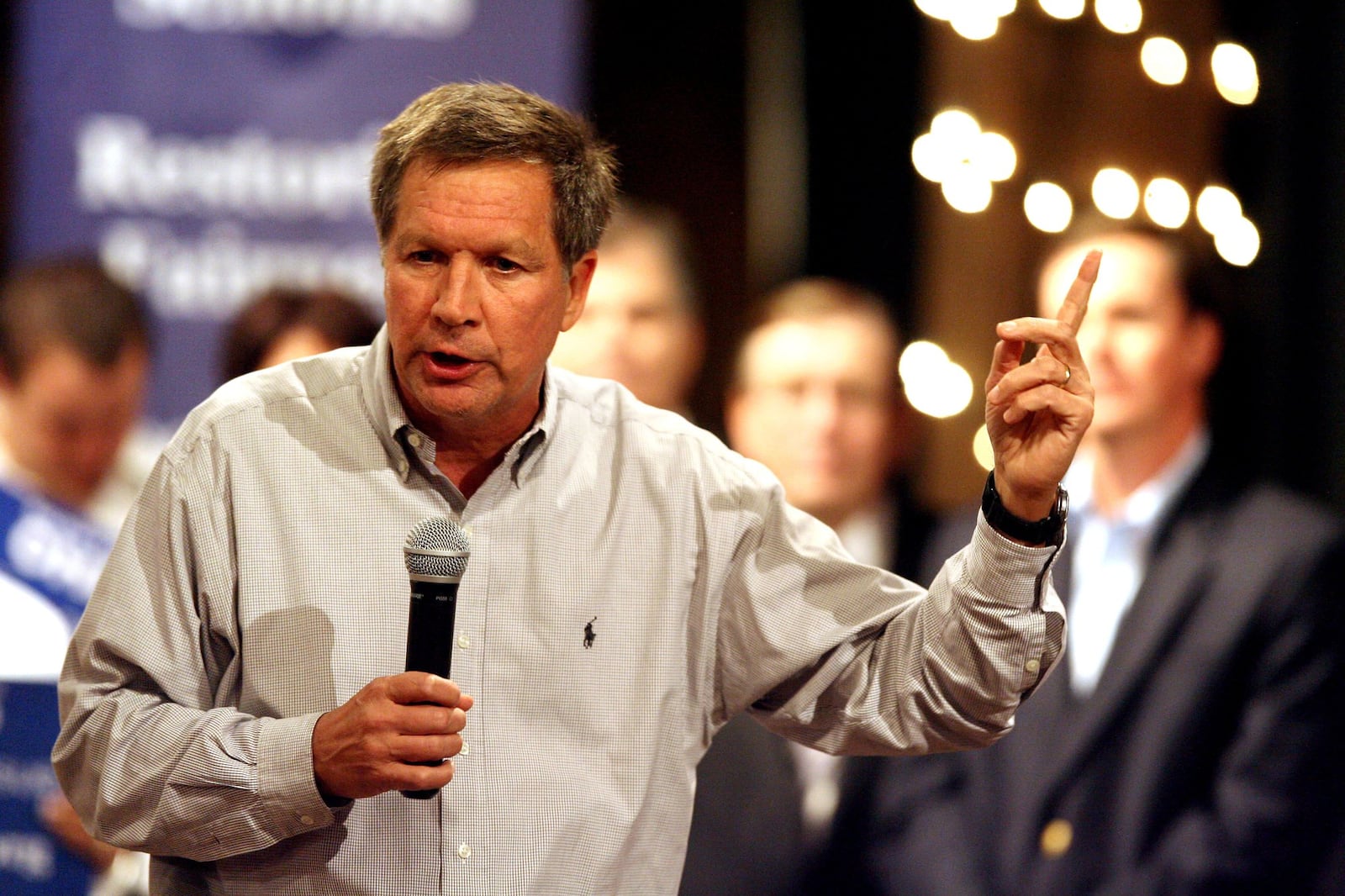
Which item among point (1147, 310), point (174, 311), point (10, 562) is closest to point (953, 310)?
point (1147, 310)

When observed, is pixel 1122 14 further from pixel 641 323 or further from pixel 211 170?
pixel 211 170

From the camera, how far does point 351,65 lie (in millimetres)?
3867

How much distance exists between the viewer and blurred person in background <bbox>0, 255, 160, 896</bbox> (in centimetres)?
380

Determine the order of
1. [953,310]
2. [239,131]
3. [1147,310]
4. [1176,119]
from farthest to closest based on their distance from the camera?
[953,310]
[1176,119]
[239,131]
[1147,310]

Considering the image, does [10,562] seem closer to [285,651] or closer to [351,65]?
→ [351,65]

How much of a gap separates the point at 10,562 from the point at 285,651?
2.10 m

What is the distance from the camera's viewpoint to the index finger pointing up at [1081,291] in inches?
70.7

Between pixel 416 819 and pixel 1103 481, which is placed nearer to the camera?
pixel 416 819

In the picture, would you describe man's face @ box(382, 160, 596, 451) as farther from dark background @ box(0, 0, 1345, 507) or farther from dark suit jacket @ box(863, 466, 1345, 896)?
dark background @ box(0, 0, 1345, 507)

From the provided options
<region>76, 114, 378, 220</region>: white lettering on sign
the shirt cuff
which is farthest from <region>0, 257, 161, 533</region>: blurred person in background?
the shirt cuff

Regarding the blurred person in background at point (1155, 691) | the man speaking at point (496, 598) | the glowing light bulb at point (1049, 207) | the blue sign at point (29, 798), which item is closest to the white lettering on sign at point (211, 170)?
the blue sign at point (29, 798)

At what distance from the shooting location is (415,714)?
5.00ft

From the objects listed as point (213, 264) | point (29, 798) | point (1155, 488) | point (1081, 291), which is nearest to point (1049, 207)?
point (1155, 488)

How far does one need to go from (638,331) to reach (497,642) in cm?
216
